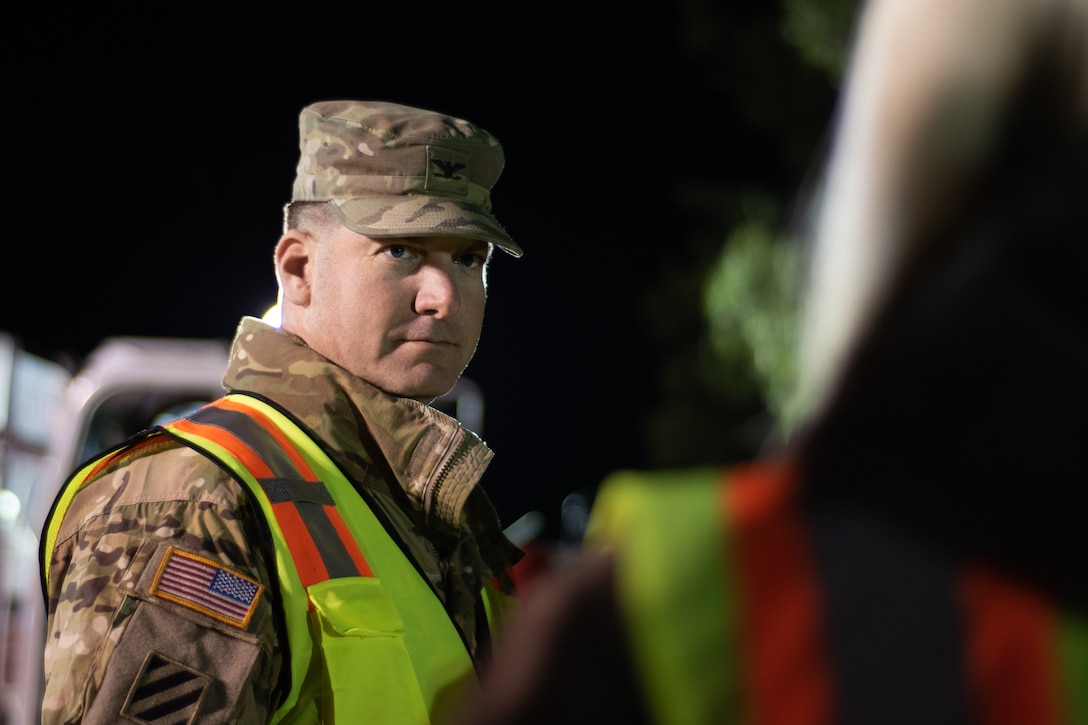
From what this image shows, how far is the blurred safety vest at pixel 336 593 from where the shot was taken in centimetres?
205

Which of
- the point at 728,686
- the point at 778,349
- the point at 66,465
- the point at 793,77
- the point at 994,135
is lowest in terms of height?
the point at 778,349

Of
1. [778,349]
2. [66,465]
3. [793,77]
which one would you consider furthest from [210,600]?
[793,77]

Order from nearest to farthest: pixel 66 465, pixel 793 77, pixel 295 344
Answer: pixel 295 344 → pixel 66 465 → pixel 793 77

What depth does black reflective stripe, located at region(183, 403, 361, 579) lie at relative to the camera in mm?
2143

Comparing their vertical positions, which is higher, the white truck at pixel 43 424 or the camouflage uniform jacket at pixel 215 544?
the camouflage uniform jacket at pixel 215 544

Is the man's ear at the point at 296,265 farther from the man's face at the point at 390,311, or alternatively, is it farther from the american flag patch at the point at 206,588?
the american flag patch at the point at 206,588

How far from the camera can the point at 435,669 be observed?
7.14ft

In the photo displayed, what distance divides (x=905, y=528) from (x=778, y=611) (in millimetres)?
85

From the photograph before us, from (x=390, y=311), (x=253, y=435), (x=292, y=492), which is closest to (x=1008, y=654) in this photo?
(x=292, y=492)

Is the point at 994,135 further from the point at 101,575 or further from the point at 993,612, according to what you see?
the point at 101,575

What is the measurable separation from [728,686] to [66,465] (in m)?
7.07

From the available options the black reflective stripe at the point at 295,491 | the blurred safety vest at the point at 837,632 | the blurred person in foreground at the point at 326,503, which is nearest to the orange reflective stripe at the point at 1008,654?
the blurred safety vest at the point at 837,632

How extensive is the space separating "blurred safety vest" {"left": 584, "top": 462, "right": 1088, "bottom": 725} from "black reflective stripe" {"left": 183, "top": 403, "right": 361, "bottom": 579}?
1.47 metres

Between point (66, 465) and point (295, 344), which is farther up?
point (295, 344)
